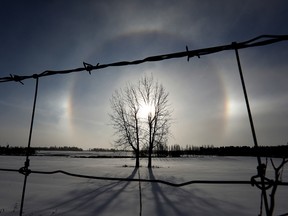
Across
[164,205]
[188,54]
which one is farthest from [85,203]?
[188,54]

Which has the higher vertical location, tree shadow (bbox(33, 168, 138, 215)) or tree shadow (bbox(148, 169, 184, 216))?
tree shadow (bbox(33, 168, 138, 215))

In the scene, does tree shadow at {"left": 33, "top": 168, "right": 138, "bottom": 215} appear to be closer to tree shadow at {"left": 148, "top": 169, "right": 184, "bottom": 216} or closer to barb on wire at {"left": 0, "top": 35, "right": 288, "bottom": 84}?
tree shadow at {"left": 148, "top": 169, "right": 184, "bottom": 216}

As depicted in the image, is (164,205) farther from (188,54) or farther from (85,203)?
(188,54)

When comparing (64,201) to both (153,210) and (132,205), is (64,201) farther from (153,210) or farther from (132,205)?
(153,210)

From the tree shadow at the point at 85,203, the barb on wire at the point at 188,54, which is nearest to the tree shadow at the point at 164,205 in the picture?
the tree shadow at the point at 85,203

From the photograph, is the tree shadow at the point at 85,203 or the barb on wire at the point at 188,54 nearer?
the barb on wire at the point at 188,54

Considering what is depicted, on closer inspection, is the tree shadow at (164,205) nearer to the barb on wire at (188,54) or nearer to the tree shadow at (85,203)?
the tree shadow at (85,203)

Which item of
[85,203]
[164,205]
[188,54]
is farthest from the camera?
[85,203]

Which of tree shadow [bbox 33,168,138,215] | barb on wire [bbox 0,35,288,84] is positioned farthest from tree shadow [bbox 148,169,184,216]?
barb on wire [bbox 0,35,288,84]

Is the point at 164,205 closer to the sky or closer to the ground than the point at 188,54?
closer to the ground

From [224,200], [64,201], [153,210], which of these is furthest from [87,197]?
[224,200]

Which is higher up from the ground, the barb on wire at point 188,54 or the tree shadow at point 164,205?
the barb on wire at point 188,54

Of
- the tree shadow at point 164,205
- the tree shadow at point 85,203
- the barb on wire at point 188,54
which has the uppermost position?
the barb on wire at point 188,54

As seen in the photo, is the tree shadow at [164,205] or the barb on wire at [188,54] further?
the tree shadow at [164,205]
